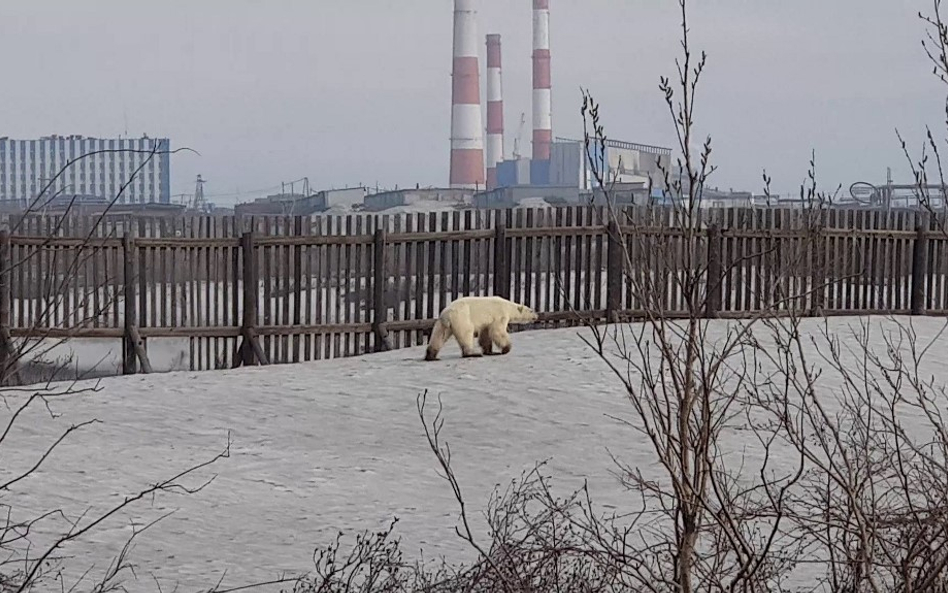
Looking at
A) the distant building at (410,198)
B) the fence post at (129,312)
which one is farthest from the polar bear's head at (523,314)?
the distant building at (410,198)

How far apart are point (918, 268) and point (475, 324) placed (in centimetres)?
761

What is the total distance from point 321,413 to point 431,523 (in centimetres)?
378

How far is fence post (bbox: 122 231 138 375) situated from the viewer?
15250 millimetres

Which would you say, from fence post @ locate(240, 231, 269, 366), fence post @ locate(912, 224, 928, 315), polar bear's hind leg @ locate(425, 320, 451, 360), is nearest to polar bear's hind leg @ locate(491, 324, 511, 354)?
polar bear's hind leg @ locate(425, 320, 451, 360)

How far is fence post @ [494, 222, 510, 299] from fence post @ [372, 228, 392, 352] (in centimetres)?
131

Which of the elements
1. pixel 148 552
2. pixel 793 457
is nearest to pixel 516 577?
pixel 148 552

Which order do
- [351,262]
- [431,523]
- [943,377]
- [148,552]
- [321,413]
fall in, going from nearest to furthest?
[148,552], [431,523], [321,413], [943,377], [351,262]

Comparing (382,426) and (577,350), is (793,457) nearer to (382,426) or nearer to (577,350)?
(382,426)

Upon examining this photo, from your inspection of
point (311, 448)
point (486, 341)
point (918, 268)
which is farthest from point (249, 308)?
point (918, 268)

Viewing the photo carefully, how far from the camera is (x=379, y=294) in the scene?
15516 millimetres

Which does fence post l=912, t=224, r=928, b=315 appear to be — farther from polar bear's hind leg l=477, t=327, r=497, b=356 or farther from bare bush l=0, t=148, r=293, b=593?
bare bush l=0, t=148, r=293, b=593

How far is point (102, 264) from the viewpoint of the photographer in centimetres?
1630

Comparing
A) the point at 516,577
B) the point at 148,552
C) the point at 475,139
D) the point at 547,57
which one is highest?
the point at 547,57

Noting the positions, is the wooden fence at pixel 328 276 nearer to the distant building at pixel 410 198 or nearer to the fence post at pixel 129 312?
the fence post at pixel 129 312
